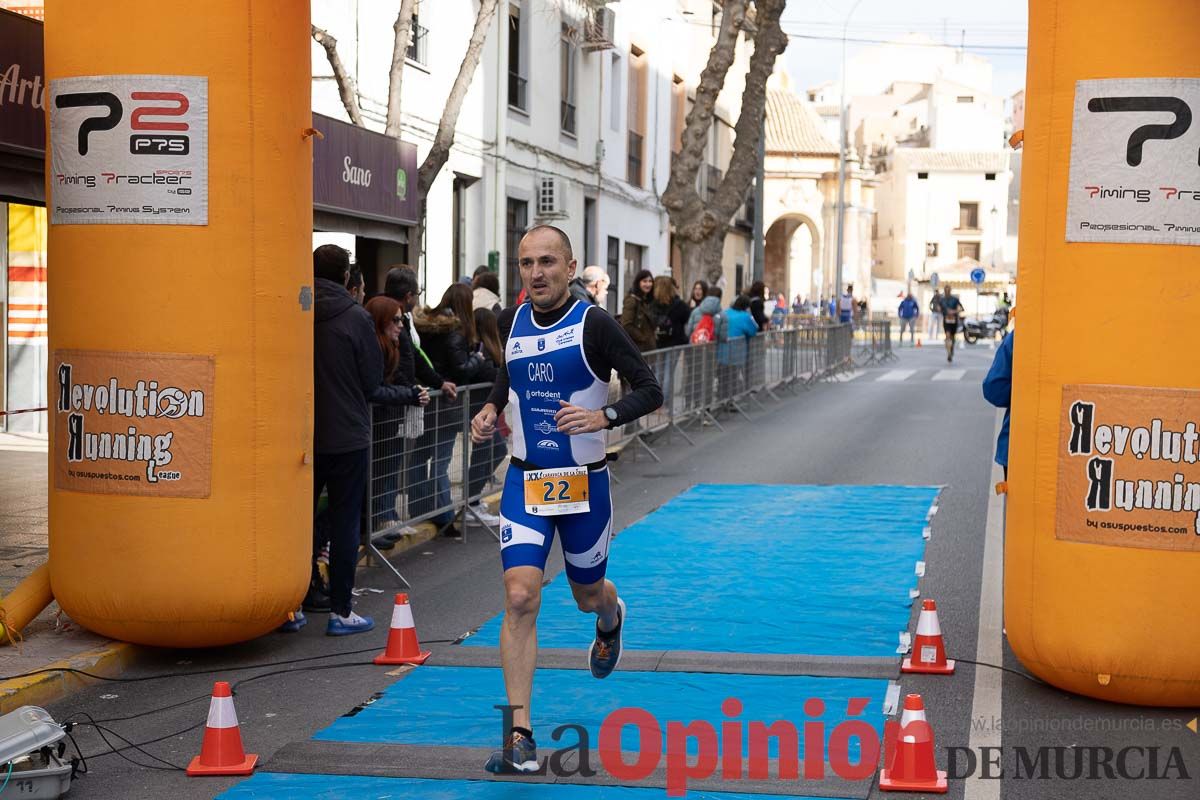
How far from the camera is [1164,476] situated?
21.0 ft

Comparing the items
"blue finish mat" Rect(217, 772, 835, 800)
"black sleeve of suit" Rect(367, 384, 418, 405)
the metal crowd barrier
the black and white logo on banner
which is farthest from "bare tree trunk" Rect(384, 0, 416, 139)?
"blue finish mat" Rect(217, 772, 835, 800)

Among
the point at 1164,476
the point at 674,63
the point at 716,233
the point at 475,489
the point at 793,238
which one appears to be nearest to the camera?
the point at 1164,476

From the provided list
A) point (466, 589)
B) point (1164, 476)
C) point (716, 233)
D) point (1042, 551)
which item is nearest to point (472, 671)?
point (466, 589)

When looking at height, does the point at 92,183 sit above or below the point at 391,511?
above

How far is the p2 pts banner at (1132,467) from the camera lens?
636 centimetres

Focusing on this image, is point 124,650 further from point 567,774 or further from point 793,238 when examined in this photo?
point 793,238

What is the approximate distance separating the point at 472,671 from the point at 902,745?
100 inches

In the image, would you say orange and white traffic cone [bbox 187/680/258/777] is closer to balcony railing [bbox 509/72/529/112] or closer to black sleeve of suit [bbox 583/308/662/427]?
black sleeve of suit [bbox 583/308/662/427]

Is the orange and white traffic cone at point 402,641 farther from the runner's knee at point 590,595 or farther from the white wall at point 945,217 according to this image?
the white wall at point 945,217

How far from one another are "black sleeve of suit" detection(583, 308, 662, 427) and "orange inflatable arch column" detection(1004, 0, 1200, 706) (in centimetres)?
192

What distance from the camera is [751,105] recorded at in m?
24.0

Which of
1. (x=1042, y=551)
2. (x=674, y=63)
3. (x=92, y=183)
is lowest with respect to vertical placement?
(x=1042, y=551)

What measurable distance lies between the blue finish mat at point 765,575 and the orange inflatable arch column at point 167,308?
1.59 meters

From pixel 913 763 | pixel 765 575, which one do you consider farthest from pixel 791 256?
pixel 913 763
